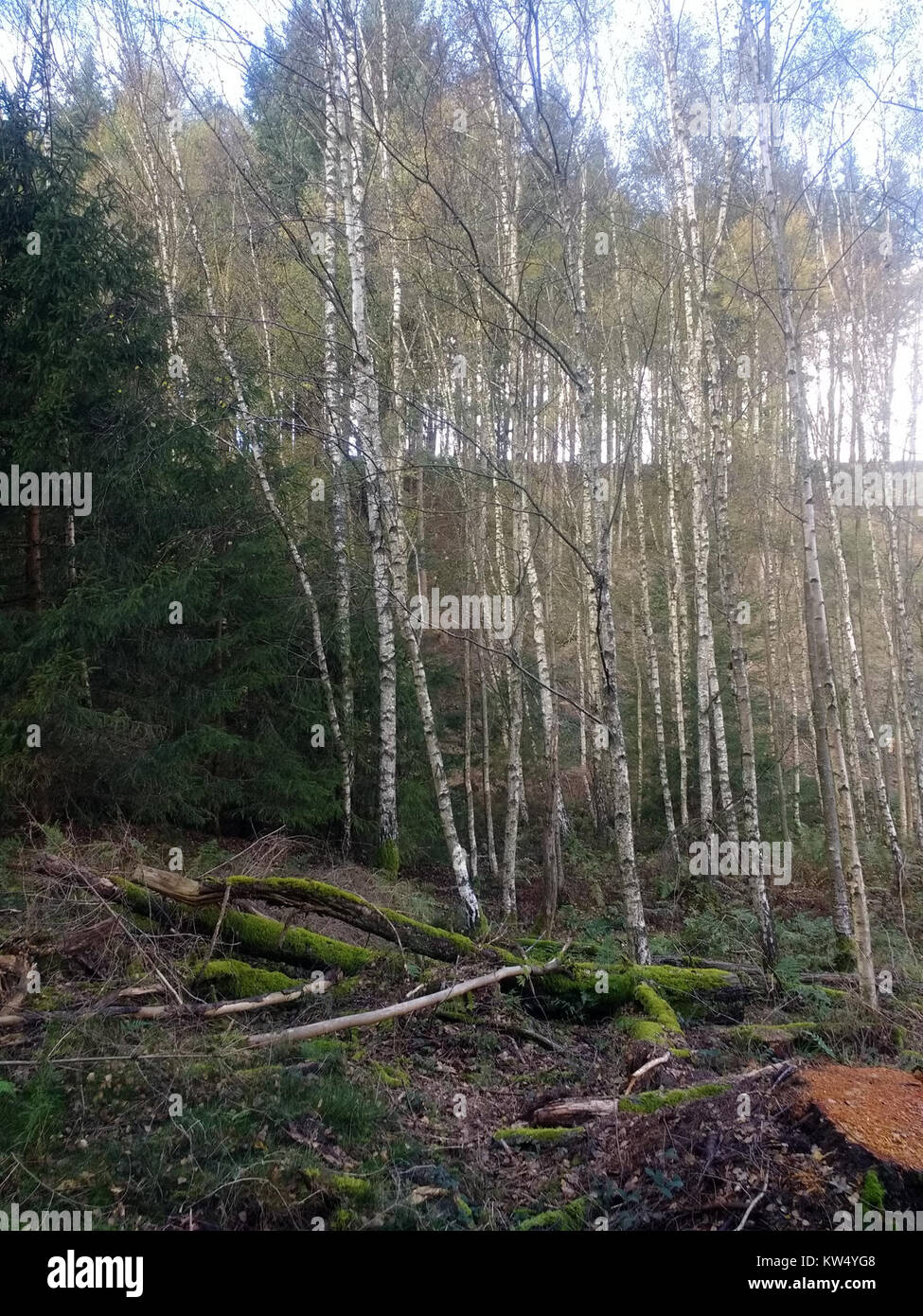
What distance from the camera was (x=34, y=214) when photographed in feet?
31.9

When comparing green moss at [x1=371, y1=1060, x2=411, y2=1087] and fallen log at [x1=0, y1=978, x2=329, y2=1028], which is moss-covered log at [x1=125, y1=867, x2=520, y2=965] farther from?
green moss at [x1=371, y1=1060, x2=411, y2=1087]

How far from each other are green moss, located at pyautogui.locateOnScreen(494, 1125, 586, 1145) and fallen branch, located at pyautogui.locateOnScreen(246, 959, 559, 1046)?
1120mm

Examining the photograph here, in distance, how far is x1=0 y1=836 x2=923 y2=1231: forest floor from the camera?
3.24 m

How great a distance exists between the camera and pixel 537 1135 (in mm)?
4062

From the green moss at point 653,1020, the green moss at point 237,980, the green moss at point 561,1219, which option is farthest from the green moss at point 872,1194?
the green moss at point 237,980

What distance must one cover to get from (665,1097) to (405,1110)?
1.39m

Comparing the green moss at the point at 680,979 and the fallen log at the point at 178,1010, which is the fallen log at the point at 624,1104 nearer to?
the fallen log at the point at 178,1010

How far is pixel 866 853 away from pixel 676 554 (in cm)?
634

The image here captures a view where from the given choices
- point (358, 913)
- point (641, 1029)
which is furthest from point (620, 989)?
point (358, 913)

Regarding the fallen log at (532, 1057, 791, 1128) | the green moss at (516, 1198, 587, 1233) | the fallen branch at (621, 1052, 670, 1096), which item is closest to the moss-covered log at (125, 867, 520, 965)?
the fallen branch at (621, 1052, 670, 1096)

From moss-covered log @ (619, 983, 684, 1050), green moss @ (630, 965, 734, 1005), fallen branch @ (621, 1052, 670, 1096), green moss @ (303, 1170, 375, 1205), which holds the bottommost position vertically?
green moss @ (630, 965, 734, 1005)

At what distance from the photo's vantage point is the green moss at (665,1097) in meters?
4.18

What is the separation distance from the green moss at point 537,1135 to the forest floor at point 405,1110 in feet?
0.04

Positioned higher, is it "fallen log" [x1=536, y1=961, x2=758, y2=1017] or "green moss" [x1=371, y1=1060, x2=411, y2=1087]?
"green moss" [x1=371, y1=1060, x2=411, y2=1087]
